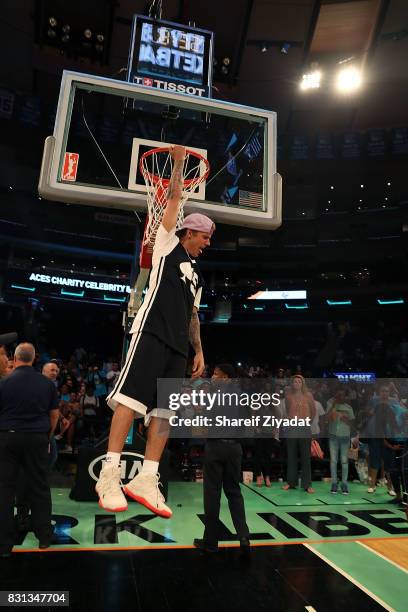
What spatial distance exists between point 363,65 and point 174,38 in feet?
27.6

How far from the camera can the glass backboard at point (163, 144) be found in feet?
12.1

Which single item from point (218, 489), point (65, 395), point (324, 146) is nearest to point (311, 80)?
point (324, 146)

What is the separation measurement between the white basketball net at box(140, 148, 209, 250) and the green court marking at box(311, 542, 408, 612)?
4053 mm

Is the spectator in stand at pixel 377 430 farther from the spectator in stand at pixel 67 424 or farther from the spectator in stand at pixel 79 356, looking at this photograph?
the spectator in stand at pixel 79 356

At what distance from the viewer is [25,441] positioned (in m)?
4.66

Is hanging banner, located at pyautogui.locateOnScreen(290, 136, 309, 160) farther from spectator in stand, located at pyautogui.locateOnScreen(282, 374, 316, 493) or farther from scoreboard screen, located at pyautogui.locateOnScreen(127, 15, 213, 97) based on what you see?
spectator in stand, located at pyautogui.locateOnScreen(282, 374, 316, 493)

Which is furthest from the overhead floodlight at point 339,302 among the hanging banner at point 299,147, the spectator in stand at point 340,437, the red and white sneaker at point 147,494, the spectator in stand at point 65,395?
the red and white sneaker at point 147,494

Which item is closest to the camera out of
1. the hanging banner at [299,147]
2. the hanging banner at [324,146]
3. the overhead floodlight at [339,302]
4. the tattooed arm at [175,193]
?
the tattooed arm at [175,193]

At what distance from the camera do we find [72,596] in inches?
147

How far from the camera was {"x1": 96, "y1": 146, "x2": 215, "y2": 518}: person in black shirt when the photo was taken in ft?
7.27

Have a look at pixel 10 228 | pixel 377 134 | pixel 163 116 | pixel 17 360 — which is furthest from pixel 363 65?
pixel 10 228

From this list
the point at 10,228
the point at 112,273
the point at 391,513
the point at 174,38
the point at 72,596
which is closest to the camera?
the point at 72,596

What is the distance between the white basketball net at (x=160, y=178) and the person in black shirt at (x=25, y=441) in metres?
2.10

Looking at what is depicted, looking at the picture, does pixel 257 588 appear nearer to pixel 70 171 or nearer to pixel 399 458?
pixel 70 171
